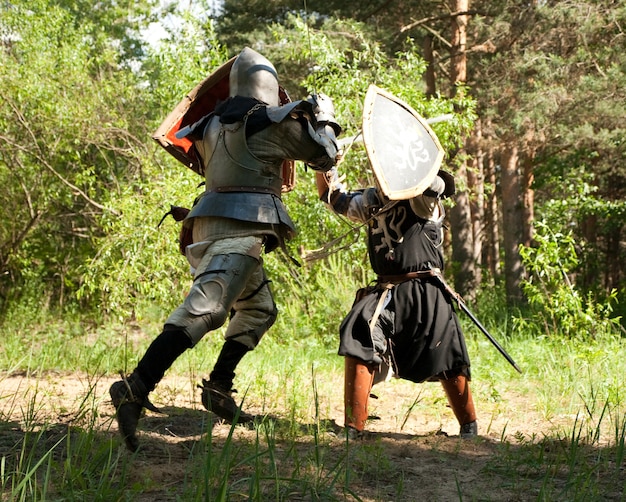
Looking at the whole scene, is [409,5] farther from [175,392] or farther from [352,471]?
[352,471]

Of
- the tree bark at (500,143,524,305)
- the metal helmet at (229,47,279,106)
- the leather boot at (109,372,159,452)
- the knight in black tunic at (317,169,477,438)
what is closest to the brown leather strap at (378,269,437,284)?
the knight in black tunic at (317,169,477,438)

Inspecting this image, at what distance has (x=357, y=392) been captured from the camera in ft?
10.1

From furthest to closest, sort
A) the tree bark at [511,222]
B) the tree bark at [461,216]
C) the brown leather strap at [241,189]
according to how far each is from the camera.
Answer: the tree bark at [511,222] → the tree bark at [461,216] → the brown leather strap at [241,189]

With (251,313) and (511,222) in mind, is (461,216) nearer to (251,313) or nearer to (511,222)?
(511,222)

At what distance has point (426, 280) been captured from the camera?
3.26 m

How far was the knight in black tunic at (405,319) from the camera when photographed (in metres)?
3.10

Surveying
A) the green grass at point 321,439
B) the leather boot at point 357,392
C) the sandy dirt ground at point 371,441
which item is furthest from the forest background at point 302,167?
the leather boot at point 357,392

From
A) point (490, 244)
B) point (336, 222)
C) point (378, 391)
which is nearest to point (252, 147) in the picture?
point (378, 391)

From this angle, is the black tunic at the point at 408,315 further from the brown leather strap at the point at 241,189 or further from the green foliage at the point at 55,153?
the green foliage at the point at 55,153

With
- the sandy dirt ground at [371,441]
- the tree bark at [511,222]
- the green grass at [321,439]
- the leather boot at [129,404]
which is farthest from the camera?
the tree bark at [511,222]

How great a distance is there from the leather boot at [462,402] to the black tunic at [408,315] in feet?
0.15

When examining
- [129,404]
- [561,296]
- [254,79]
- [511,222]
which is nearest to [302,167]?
[561,296]

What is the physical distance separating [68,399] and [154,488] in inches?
65.8

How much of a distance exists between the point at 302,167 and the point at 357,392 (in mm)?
4175
